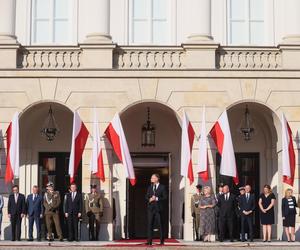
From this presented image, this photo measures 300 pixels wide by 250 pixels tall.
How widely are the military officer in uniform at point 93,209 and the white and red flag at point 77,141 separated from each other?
0.80m

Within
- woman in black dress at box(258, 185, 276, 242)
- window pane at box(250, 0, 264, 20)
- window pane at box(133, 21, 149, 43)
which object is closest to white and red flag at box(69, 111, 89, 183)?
window pane at box(133, 21, 149, 43)

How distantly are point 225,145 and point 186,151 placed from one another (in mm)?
1202

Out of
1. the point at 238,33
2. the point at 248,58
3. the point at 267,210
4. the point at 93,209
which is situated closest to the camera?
the point at 267,210

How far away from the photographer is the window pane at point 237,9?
28.5 meters

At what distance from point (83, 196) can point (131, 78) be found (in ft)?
13.2

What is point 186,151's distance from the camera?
84.6 ft

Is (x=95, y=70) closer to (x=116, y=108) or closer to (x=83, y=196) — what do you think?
(x=116, y=108)

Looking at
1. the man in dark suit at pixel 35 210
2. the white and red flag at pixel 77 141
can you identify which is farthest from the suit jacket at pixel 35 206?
the white and red flag at pixel 77 141

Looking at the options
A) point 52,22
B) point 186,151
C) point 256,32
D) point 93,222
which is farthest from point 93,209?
point 256,32

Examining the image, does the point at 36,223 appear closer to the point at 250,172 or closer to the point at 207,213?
the point at 207,213

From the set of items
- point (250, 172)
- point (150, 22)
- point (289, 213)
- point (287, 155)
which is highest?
point (150, 22)

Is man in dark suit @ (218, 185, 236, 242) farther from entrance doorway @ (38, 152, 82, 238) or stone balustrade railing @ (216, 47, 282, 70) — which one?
entrance doorway @ (38, 152, 82, 238)

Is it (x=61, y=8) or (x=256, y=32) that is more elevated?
(x=61, y=8)

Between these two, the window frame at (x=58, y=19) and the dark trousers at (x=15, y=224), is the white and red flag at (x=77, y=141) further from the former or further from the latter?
the window frame at (x=58, y=19)
